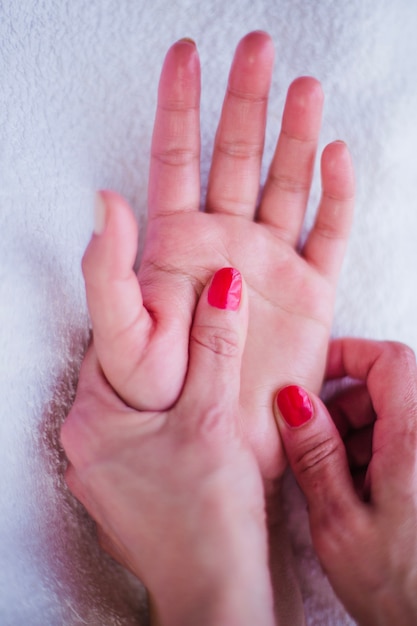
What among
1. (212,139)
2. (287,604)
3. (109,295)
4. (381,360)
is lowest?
(287,604)

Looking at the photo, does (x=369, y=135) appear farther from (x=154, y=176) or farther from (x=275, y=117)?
(x=154, y=176)

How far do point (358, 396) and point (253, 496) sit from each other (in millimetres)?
218

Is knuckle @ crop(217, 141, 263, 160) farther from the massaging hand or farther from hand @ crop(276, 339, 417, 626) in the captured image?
hand @ crop(276, 339, 417, 626)

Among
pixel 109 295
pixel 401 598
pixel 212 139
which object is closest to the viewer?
pixel 109 295

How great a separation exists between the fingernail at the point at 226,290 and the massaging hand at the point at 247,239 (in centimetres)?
3

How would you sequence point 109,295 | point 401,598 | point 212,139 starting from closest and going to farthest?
point 109,295 < point 401,598 < point 212,139

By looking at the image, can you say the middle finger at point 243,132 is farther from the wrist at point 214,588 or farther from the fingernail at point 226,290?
the wrist at point 214,588

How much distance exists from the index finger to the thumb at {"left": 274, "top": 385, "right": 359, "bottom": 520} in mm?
40

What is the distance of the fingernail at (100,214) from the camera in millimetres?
538

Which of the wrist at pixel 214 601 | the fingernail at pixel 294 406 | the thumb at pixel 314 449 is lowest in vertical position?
the wrist at pixel 214 601

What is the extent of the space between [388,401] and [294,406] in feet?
0.39

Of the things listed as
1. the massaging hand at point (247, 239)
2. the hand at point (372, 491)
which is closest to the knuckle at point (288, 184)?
the massaging hand at point (247, 239)

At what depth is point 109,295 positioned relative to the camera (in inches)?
23.1

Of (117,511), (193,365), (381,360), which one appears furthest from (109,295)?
(381,360)
